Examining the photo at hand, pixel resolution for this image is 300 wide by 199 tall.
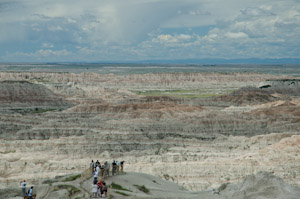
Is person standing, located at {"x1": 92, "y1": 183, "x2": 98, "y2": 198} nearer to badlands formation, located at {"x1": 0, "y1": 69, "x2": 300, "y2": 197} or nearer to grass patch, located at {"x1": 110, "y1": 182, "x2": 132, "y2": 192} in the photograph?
grass patch, located at {"x1": 110, "y1": 182, "x2": 132, "y2": 192}

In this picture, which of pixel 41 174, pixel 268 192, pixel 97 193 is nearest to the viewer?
pixel 97 193

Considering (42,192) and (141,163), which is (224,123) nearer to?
(141,163)

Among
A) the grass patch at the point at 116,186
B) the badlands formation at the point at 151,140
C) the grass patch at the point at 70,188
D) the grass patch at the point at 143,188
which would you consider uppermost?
the grass patch at the point at 70,188

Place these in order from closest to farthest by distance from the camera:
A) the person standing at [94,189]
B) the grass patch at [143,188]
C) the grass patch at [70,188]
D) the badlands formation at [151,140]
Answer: the person standing at [94,189]
the grass patch at [70,188]
the grass patch at [143,188]
the badlands formation at [151,140]

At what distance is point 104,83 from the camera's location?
193000mm

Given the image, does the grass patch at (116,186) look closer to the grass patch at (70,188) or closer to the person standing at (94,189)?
Answer: the grass patch at (70,188)

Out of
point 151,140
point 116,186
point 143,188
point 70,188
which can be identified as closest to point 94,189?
point 70,188

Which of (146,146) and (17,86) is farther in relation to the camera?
(17,86)

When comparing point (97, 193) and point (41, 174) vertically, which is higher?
point (97, 193)

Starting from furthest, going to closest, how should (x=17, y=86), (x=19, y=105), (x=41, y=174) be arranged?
(x=17, y=86) < (x=19, y=105) < (x=41, y=174)

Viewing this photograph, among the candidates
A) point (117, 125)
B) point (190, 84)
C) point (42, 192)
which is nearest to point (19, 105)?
point (117, 125)

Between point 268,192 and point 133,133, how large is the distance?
138ft

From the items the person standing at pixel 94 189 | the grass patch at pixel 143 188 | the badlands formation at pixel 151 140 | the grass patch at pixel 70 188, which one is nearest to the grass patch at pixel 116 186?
the grass patch at pixel 143 188

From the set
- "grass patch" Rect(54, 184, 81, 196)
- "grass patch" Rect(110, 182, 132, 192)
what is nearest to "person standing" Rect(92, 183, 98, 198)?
"grass patch" Rect(54, 184, 81, 196)
